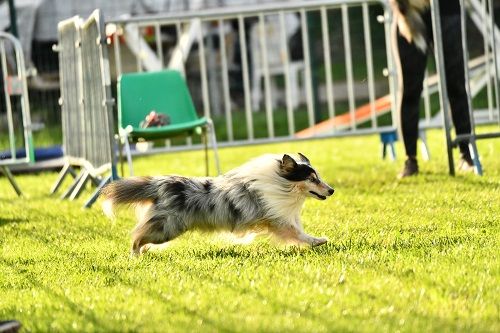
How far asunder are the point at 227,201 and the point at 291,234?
37 centimetres

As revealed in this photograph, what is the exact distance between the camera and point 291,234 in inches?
238

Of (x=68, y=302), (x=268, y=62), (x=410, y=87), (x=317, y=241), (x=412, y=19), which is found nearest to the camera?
(x=68, y=302)

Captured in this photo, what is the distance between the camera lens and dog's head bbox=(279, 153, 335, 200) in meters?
6.07

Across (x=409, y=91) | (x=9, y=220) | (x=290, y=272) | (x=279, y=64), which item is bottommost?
(x=290, y=272)

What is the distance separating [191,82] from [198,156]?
5.22 metres

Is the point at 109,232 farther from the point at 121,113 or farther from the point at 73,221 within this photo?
the point at 121,113

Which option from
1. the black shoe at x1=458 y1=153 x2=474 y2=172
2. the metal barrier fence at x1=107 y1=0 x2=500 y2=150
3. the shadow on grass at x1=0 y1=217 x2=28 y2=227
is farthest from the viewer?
the metal barrier fence at x1=107 y1=0 x2=500 y2=150

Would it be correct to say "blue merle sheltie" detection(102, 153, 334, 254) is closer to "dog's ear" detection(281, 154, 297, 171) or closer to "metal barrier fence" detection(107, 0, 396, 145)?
"dog's ear" detection(281, 154, 297, 171)

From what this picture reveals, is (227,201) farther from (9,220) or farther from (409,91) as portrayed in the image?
(409,91)

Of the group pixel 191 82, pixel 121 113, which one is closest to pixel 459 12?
Result: pixel 121 113

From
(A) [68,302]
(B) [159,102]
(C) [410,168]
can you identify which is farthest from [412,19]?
(A) [68,302]

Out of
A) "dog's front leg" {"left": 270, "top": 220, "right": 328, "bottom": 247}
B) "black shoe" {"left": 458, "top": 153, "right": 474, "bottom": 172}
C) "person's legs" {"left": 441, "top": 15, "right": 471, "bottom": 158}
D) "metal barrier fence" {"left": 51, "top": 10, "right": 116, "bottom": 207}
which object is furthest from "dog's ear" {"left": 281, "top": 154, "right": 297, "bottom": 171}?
"black shoe" {"left": 458, "top": 153, "right": 474, "bottom": 172}

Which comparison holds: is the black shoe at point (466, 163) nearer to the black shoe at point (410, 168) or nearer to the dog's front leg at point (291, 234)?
the black shoe at point (410, 168)

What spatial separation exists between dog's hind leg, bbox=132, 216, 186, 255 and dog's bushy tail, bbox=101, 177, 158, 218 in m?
0.12
